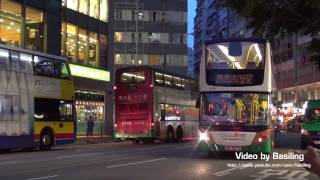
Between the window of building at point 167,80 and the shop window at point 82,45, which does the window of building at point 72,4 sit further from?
the window of building at point 167,80

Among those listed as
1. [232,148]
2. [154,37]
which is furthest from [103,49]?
[154,37]

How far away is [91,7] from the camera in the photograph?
164ft

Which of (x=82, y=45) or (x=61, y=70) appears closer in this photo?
(x=61, y=70)

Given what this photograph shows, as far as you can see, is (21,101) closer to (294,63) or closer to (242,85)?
(242,85)

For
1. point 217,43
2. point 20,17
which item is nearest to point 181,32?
point 20,17

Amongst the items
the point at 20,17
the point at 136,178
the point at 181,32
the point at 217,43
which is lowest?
the point at 136,178

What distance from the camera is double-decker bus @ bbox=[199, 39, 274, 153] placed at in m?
20.7

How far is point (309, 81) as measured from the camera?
2960 inches

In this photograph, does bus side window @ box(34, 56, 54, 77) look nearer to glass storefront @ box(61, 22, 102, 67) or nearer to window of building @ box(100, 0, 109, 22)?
glass storefront @ box(61, 22, 102, 67)

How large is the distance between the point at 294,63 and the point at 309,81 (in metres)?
7.94

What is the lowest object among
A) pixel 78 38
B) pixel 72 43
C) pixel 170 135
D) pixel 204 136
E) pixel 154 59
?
pixel 170 135

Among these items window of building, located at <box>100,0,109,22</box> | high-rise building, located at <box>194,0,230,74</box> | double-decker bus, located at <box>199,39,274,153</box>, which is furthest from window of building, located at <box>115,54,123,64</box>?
double-decker bus, located at <box>199,39,274,153</box>

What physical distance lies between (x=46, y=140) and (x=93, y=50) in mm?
22189

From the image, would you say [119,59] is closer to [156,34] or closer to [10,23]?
[156,34]
